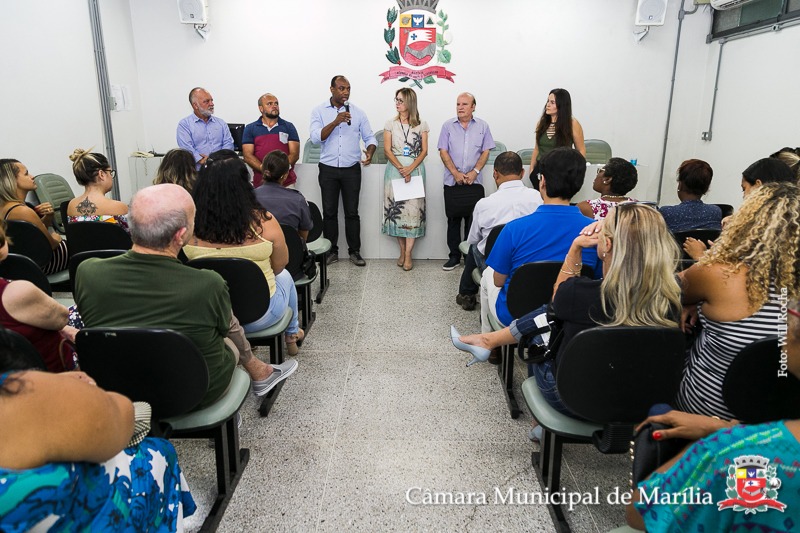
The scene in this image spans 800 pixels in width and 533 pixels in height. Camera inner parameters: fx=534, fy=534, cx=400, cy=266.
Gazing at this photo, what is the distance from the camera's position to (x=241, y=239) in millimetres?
2395

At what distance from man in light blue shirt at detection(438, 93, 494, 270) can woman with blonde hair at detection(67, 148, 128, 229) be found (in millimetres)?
2736

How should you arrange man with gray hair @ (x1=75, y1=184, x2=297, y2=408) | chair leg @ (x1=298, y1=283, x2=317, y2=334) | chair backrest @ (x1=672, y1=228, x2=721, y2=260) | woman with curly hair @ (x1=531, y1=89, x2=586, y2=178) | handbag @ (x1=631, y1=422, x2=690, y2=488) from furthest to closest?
woman with curly hair @ (x1=531, y1=89, x2=586, y2=178) → chair leg @ (x1=298, y1=283, x2=317, y2=334) → chair backrest @ (x1=672, y1=228, x2=721, y2=260) → man with gray hair @ (x1=75, y1=184, x2=297, y2=408) → handbag @ (x1=631, y1=422, x2=690, y2=488)

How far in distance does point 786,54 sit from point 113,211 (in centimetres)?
553

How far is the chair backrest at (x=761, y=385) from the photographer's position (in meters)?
1.38

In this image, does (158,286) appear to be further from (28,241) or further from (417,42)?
(417,42)

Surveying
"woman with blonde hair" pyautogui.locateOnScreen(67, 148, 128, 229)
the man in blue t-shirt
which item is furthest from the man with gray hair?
"woman with blonde hair" pyautogui.locateOnScreen(67, 148, 128, 229)

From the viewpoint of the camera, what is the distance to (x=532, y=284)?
7.66 feet

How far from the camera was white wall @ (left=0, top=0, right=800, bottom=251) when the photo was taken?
6117 millimetres

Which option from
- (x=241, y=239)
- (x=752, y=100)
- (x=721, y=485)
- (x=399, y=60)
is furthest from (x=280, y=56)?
(x=721, y=485)

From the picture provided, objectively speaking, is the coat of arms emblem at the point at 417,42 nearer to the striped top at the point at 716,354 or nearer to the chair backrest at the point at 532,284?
the chair backrest at the point at 532,284

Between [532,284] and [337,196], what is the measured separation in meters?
2.98

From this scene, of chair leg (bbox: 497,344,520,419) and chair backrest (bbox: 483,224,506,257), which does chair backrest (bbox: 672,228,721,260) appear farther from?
chair leg (bbox: 497,344,520,419)

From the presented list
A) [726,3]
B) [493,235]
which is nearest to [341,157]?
[493,235]

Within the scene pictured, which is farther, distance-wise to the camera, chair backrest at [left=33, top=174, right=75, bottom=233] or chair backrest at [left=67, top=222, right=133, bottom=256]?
chair backrest at [left=33, top=174, right=75, bottom=233]
